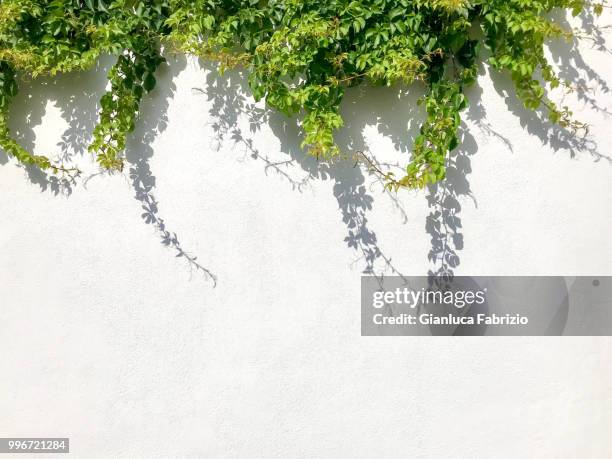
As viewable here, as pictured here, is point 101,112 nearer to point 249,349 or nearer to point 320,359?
point 249,349

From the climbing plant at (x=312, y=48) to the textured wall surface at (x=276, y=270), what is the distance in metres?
0.12

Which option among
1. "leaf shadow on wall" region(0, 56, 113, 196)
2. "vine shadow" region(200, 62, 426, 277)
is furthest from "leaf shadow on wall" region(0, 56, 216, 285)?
"vine shadow" region(200, 62, 426, 277)

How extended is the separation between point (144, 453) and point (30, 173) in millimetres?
1419

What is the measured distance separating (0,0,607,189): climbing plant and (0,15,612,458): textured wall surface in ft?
0.38

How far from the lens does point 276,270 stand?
2701 mm

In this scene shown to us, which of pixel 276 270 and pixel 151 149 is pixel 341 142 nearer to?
pixel 276 270

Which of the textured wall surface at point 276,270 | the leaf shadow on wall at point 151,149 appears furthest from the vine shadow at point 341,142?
the leaf shadow on wall at point 151,149

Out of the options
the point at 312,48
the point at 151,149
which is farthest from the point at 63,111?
the point at 312,48

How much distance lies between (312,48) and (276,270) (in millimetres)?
988

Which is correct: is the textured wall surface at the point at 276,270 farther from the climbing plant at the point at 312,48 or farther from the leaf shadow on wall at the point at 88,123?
the climbing plant at the point at 312,48

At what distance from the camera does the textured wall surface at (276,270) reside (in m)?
2.62

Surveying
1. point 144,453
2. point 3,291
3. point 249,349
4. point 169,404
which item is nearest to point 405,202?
point 249,349

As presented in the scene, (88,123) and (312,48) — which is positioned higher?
(312,48)

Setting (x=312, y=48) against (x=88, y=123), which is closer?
(x=312, y=48)
